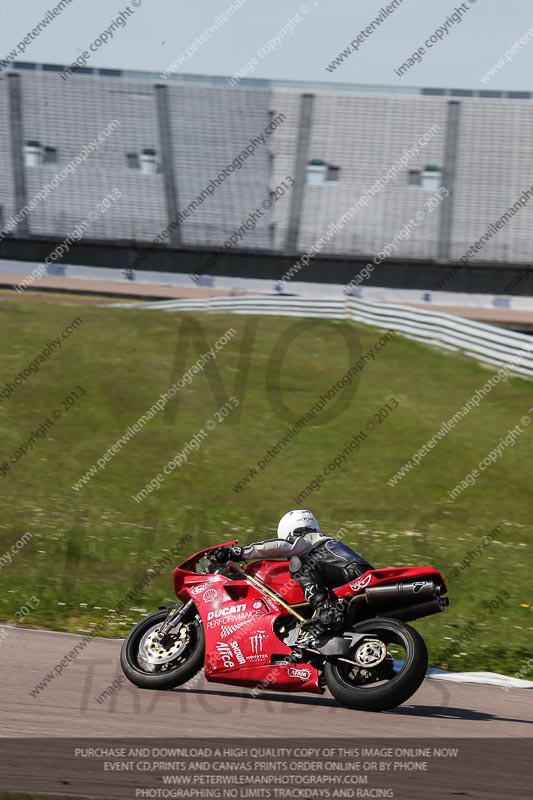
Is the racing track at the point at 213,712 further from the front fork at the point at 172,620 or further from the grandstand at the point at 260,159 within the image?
the grandstand at the point at 260,159

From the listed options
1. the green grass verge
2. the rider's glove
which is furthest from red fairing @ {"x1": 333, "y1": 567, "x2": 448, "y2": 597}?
the green grass verge

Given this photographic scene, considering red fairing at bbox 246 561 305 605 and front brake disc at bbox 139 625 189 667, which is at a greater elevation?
red fairing at bbox 246 561 305 605

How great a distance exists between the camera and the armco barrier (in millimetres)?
22473

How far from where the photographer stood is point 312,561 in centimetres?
707

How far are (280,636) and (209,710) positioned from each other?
73 cm

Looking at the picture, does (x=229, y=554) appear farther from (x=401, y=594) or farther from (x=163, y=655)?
(x=401, y=594)

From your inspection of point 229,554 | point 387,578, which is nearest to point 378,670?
point 387,578

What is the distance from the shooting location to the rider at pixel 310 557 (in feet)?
22.9

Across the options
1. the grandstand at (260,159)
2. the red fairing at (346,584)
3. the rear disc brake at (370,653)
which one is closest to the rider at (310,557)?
the red fairing at (346,584)

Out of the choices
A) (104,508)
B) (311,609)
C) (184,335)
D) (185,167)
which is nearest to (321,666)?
(311,609)

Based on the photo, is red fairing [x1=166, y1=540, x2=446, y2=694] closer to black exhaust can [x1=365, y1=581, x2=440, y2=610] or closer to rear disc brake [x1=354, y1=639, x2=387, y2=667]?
black exhaust can [x1=365, y1=581, x2=440, y2=610]

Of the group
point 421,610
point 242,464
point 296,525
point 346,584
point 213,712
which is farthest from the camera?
point 242,464

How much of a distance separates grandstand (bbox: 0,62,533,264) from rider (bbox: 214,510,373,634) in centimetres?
3504

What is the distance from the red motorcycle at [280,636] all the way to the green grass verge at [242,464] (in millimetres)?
2398
